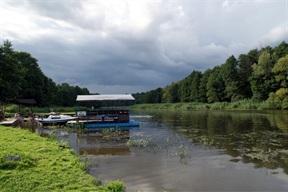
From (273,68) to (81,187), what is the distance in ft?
291

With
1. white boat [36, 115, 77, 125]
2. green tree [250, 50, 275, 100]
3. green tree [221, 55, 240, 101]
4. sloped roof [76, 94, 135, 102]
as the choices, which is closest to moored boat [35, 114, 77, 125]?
white boat [36, 115, 77, 125]

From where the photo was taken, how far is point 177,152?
2806cm

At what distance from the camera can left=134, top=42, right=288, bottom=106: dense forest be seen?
312 feet

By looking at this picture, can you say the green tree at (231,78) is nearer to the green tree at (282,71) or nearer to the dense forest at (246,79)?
the dense forest at (246,79)

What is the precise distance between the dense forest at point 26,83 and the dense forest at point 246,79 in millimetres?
45030

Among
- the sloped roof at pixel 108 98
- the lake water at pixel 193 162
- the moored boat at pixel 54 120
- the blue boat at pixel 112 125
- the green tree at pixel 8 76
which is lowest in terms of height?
the lake water at pixel 193 162

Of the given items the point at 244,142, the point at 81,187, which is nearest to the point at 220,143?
the point at 244,142

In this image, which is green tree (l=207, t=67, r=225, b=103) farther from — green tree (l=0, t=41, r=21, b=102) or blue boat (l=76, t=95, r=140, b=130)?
blue boat (l=76, t=95, r=140, b=130)

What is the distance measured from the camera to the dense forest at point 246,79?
3747 inches

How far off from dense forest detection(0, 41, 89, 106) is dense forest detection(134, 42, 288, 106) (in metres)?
45.0

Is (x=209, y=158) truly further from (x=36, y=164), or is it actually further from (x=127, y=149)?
(x=36, y=164)

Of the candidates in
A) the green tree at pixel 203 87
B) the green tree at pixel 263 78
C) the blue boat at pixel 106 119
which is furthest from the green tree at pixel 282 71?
the blue boat at pixel 106 119

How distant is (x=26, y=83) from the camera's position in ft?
308

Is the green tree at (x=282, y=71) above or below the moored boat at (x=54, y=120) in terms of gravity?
above
